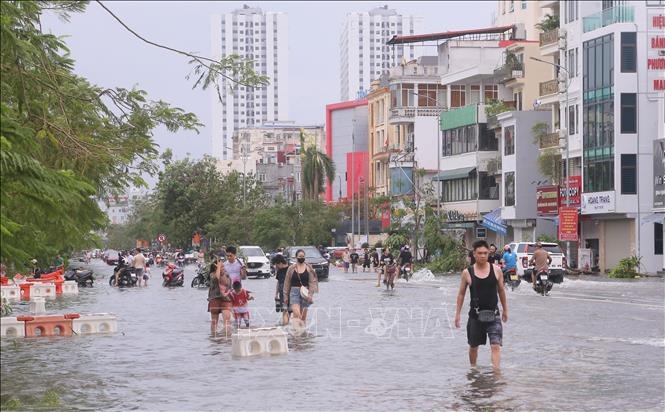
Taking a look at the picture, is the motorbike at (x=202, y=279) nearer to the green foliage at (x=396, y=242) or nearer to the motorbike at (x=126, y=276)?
the motorbike at (x=126, y=276)

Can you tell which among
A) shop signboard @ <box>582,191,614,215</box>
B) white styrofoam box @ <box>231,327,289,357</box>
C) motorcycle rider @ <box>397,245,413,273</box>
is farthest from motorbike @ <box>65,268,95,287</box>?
white styrofoam box @ <box>231,327,289,357</box>

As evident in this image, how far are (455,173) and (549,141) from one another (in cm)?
1438

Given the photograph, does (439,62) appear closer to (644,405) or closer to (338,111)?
(338,111)

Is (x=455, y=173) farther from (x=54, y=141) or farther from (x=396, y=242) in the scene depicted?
(x=54, y=141)

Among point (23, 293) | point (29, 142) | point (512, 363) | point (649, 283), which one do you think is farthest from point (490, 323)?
point (649, 283)

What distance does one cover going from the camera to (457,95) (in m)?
94.0

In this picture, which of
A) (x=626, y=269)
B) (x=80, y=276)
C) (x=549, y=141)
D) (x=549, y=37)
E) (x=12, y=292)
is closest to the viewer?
(x=12, y=292)

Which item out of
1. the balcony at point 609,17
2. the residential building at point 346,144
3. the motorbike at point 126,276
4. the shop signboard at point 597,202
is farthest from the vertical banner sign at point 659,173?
the residential building at point 346,144

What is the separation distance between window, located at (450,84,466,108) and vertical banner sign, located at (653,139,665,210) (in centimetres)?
3378

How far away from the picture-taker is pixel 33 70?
1477 cm

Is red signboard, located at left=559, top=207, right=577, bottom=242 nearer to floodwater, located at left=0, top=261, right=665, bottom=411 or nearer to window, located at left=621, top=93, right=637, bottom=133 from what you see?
window, located at left=621, top=93, right=637, bottom=133

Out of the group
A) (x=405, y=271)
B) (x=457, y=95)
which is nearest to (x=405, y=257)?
(x=405, y=271)

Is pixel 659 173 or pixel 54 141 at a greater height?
pixel 659 173

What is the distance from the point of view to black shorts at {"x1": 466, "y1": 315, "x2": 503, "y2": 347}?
16641mm
